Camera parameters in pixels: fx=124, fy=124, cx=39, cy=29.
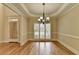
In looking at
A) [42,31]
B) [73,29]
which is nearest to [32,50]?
[73,29]

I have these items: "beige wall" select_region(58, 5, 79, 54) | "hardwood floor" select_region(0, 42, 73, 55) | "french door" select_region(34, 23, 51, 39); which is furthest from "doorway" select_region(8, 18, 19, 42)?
"beige wall" select_region(58, 5, 79, 54)

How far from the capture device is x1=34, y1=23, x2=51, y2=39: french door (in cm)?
1190

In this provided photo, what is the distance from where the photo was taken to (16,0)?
4.01ft

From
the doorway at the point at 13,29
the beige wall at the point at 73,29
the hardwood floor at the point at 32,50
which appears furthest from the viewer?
the doorway at the point at 13,29

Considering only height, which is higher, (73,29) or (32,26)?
(32,26)

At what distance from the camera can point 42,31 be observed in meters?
12.0

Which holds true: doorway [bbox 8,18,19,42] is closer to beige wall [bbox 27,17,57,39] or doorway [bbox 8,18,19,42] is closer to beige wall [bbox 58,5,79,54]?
beige wall [bbox 27,17,57,39]

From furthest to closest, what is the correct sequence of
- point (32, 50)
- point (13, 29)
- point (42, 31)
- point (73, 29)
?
point (42, 31) → point (13, 29) → point (32, 50) → point (73, 29)

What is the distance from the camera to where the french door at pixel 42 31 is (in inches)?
468

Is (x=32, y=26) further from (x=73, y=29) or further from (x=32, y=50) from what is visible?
(x=73, y=29)

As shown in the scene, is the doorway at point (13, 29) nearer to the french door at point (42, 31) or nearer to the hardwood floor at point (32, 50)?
the french door at point (42, 31)

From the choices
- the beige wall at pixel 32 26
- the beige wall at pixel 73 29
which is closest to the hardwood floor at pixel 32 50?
the beige wall at pixel 73 29
